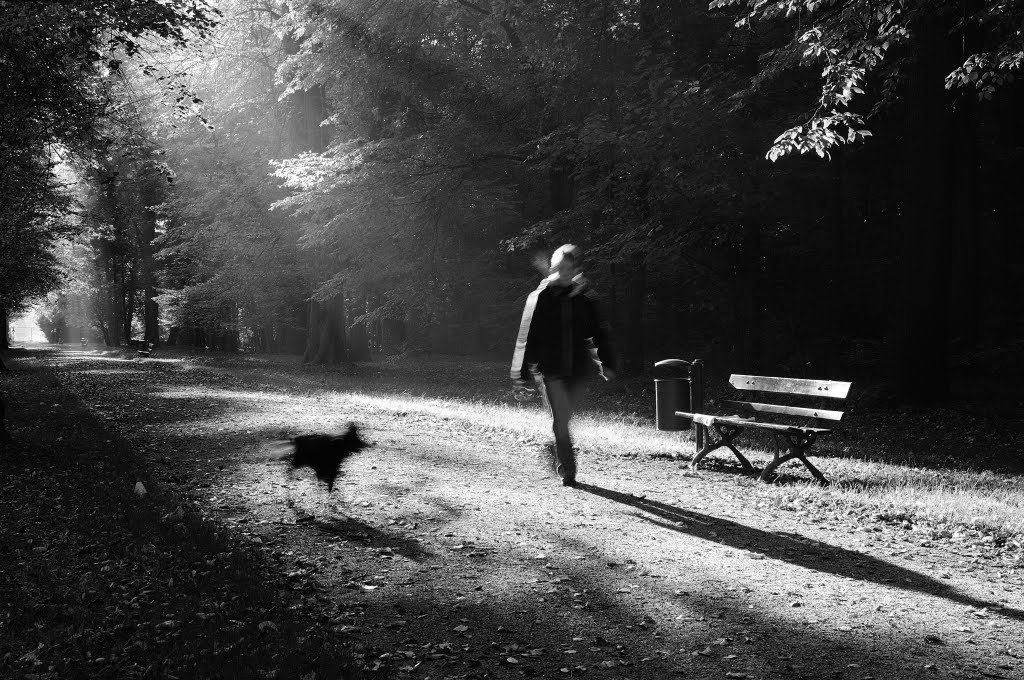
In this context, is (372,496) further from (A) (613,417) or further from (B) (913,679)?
(A) (613,417)

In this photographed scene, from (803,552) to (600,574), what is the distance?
1.57 m

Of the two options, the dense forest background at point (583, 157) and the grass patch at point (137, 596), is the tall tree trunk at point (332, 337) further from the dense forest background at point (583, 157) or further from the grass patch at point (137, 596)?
the grass patch at point (137, 596)

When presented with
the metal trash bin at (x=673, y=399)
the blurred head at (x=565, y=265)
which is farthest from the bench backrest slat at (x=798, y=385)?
the blurred head at (x=565, y=265)

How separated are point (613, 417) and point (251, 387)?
9.42 meters

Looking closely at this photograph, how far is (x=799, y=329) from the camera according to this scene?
77.3ft

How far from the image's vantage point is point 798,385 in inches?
328

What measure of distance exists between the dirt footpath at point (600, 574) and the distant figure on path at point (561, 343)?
941mm

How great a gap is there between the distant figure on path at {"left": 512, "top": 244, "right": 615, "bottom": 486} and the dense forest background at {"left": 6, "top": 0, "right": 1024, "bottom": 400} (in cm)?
495

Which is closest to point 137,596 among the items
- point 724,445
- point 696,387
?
point 724,445

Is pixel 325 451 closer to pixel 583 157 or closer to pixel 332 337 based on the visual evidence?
pixel 583 157

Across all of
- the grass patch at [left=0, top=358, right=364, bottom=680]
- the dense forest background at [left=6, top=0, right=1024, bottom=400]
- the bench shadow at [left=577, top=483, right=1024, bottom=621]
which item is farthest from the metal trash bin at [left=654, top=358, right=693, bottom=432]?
the grass patch at [left=0, top=358, right=364, bottom=680]

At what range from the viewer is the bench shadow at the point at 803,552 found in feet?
15.3

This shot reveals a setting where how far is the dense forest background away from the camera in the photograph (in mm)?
10727

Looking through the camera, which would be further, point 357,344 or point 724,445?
point 357,344
